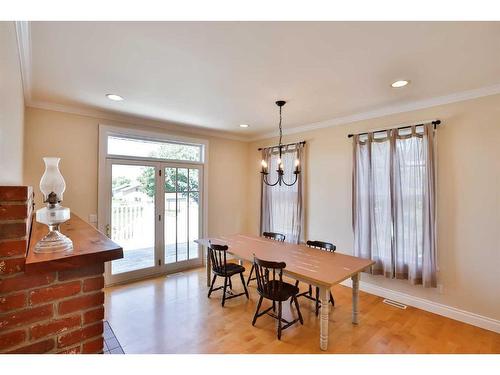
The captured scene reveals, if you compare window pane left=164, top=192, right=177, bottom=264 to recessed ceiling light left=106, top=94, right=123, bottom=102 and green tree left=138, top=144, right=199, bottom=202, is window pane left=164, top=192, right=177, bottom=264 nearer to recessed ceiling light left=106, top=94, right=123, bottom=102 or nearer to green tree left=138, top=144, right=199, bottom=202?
green tree left=138, top=144, right=199, bottom=202

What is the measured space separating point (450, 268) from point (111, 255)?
3.58m

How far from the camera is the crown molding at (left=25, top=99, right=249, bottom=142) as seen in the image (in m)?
3.21

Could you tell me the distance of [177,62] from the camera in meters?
2.16

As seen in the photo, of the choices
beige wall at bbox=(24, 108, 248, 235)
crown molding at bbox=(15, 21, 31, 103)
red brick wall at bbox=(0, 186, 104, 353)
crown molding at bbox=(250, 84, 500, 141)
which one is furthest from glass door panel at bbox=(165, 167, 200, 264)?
red brick wall at bbox=(0, 186, 104, 353)

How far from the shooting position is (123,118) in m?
3.80

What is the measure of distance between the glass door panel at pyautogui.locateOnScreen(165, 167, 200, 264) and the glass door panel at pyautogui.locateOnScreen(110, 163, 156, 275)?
10.4 inches

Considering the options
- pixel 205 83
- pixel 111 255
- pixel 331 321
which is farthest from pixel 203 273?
pixel 111 255

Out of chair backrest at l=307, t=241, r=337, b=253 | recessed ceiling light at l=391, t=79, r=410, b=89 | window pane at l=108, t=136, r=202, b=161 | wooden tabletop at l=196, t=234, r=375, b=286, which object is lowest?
wooden tabletop at l=196, t=234, r=375, b=286

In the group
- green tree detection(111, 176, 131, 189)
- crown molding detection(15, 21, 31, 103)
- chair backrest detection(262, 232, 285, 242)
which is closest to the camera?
crown molding detection(15, 21, 31, 103)

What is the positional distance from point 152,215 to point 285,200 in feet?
7.78

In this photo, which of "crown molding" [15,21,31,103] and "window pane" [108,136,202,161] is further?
"window pane" [108,136,202,161]

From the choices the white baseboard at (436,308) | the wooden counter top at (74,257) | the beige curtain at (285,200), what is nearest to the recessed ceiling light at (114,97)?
the wooden counter top at (74,257)
